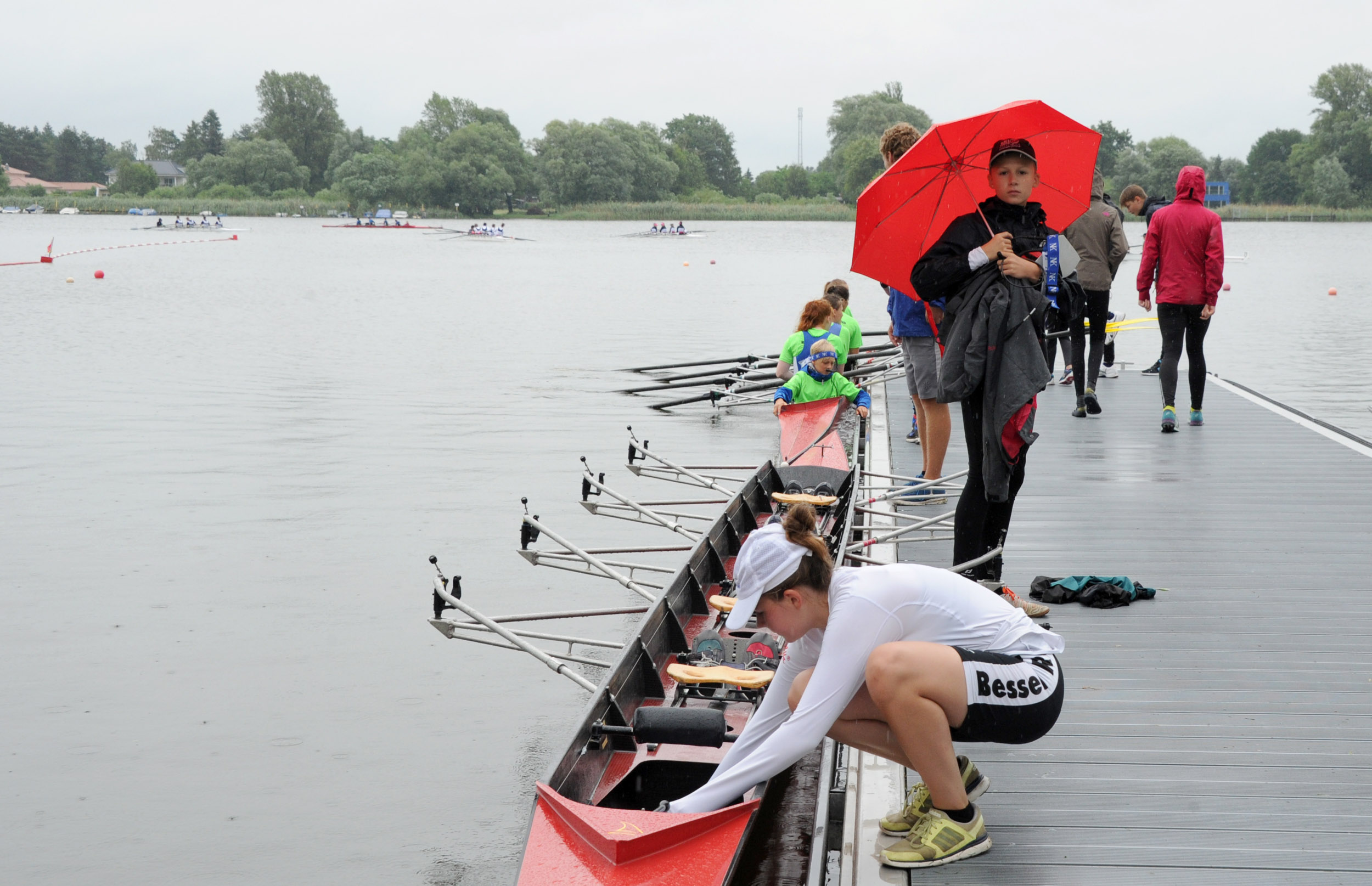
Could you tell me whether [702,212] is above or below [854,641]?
above

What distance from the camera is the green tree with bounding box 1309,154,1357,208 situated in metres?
95.2

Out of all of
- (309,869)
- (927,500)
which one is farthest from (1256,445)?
(309,869)

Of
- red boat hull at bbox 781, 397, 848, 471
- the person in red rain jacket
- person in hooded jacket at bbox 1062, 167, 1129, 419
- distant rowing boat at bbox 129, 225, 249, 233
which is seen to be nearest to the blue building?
distant rowing boat at bbox 129, 225, 249, 233

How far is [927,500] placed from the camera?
24.9 ft

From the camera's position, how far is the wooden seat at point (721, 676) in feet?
15.0

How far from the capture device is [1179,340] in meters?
9.24

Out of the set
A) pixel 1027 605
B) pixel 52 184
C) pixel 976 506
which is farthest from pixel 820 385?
pixel 52 184

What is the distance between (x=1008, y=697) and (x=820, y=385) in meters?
7.22

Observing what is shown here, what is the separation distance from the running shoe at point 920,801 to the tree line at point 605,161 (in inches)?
3469

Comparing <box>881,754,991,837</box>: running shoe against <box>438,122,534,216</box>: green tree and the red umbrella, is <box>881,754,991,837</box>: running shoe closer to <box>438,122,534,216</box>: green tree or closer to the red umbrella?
the red umbrella

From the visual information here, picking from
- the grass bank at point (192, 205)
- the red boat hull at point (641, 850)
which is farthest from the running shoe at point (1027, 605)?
the grass bank at point (192, 205)

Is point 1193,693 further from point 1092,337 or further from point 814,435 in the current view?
point 1092,337

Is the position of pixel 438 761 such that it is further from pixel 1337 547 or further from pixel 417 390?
pixel 417 390

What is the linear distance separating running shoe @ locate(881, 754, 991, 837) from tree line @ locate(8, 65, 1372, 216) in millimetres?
88119
